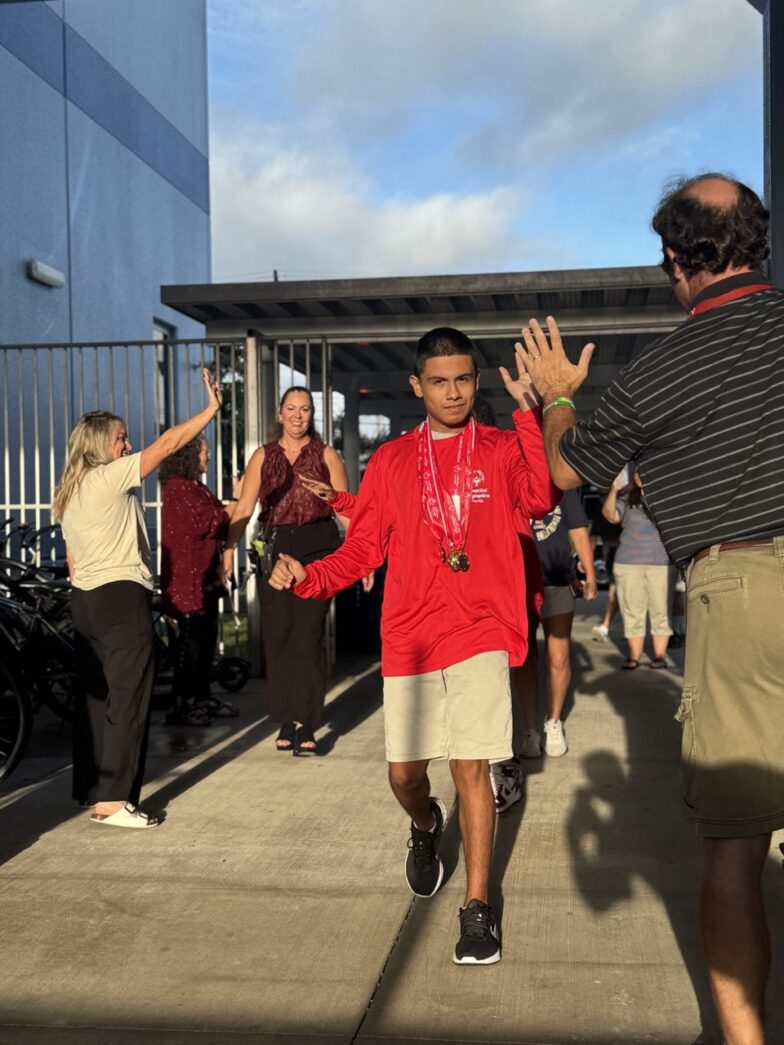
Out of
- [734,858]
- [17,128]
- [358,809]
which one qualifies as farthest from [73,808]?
[17,128]

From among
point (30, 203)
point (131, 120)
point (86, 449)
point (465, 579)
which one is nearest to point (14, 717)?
point (86, 449)

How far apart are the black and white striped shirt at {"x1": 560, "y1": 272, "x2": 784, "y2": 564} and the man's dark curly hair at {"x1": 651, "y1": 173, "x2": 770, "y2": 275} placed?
0.18 feet

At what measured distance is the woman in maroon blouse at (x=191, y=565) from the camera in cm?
783

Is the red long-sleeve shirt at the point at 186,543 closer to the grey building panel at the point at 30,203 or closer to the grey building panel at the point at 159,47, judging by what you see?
the grey building panel at the point at 30,203

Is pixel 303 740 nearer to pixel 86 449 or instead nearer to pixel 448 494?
pixel 86 449

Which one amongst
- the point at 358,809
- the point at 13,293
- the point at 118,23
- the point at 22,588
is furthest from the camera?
the point at 118,23

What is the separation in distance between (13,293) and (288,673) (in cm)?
839

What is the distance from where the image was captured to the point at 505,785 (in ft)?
18.3

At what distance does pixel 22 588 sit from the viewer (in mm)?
7676

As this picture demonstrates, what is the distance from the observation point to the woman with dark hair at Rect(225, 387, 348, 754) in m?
6.90

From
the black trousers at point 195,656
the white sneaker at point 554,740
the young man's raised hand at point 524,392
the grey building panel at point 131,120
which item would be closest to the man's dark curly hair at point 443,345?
the young man's raised hand at point 524,392

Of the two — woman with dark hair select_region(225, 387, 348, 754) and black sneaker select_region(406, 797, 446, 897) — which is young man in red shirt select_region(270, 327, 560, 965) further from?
woman with dark hair select_region(225, 387, 348, 754)

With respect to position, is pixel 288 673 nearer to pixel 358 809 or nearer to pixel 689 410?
pixel 358 809

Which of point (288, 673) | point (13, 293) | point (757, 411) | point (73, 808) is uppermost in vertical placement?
point (13, 293)
